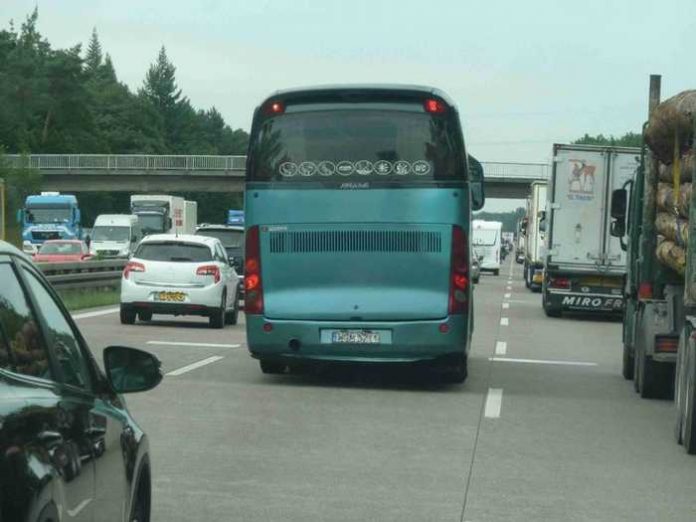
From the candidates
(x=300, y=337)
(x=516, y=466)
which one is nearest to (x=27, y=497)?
(x=516, y=466)

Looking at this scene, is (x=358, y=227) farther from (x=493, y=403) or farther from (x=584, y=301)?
(x=584, y=301)

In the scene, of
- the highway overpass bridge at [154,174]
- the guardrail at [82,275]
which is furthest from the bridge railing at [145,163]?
the guardrail at [82,275]

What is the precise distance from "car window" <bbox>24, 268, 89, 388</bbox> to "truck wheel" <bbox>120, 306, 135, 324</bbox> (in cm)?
2128

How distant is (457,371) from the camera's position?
16703mm

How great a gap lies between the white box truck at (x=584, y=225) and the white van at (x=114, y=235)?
3360 cm

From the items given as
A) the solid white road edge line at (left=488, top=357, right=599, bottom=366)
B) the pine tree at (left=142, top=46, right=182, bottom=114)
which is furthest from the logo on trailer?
the pine tree at (left=142, top=46, right=182, bottom=114)

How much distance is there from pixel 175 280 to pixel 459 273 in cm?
1147

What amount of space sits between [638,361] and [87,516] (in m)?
12.8

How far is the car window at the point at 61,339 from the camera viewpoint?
15.5ft

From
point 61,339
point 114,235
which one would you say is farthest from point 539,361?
point 114,235

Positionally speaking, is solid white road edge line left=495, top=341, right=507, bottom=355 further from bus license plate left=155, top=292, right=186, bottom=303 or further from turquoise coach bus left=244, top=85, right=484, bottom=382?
turquoise coach bus left=244, top=85, right=484, bottom=382

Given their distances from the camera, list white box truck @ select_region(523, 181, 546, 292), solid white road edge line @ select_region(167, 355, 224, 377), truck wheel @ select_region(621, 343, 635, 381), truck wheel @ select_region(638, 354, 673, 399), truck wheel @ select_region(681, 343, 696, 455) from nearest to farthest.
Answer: truck wheel @ select_region(681, 343, 696, 455) < truck wheel @ select_region(638, 354, 673, 399) < solid white road edge line @ select_region(167, 355, 224, 377) < truck wheel @ select_region(621, 343, 635, 381) < white box truck @ select_region(523, 181, 546, 292)

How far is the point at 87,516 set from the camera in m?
4.38

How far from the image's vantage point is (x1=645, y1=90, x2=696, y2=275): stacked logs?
1399 centimetres
